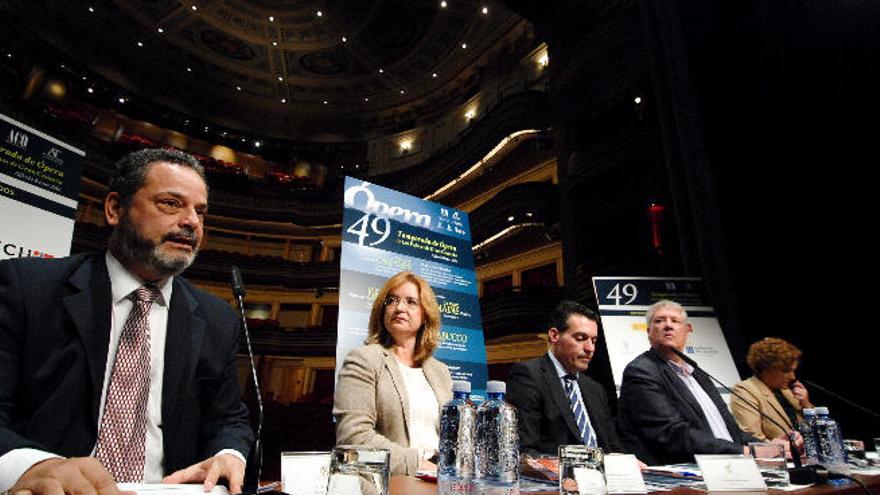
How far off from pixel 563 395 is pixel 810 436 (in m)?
1.10

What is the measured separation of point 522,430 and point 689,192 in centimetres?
261

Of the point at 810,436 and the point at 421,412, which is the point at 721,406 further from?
the point at 421,412

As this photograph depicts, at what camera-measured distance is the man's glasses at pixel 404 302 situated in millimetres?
2520

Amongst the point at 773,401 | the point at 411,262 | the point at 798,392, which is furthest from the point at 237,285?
the point at 798,392

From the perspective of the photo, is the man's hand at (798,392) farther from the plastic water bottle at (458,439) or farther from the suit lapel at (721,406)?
the plastic water bottle at (458,439)

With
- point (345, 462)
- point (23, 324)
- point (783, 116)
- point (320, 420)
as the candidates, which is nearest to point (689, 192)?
point (783, 116)

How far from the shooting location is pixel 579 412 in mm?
2855

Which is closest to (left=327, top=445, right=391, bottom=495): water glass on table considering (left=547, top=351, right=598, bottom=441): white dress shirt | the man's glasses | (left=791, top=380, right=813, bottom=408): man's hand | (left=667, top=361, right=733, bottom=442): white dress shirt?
the man's glasses

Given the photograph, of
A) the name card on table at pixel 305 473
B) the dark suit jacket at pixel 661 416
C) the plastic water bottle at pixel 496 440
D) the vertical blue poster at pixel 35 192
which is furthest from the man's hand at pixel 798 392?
the vertical blue poster at pixel 35 192

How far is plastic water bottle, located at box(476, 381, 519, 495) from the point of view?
1238 millimetres

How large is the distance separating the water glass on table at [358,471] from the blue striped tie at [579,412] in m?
2.06

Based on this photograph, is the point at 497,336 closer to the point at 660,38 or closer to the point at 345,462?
the point at 660,38

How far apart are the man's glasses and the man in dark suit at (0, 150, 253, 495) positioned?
3.13ft

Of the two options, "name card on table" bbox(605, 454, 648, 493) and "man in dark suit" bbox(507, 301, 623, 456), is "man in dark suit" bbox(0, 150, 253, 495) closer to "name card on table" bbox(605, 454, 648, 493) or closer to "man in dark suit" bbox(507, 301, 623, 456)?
"name card on table" bbox(605, 454, 648, 493)
